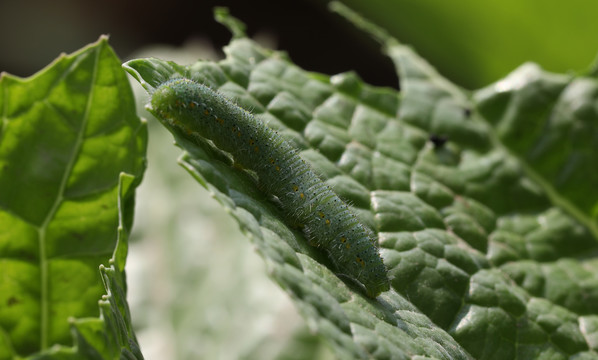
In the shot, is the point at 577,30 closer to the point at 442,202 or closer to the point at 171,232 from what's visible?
the point at 442,202

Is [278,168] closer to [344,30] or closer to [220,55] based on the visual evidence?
[220,55]

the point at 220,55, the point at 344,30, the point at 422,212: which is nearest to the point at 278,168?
the point at 422,212

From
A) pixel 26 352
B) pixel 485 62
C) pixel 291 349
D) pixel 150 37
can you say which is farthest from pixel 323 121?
pixel 150 37

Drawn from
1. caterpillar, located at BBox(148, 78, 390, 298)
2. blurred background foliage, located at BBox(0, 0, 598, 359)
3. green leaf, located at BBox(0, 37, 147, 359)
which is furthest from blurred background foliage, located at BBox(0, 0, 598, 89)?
green leaf, located at BBox(0, 37, 147, 359)

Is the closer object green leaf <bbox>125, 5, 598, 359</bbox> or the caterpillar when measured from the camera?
green leaf <bbox>125, 5, 598, 359</bbox>

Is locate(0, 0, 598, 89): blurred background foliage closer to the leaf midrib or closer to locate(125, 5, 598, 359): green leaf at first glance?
locate(125, 5, 598, 359): green leaf

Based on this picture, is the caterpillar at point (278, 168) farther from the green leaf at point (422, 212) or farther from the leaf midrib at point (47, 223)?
the leaf midrib at point (47, 223)
